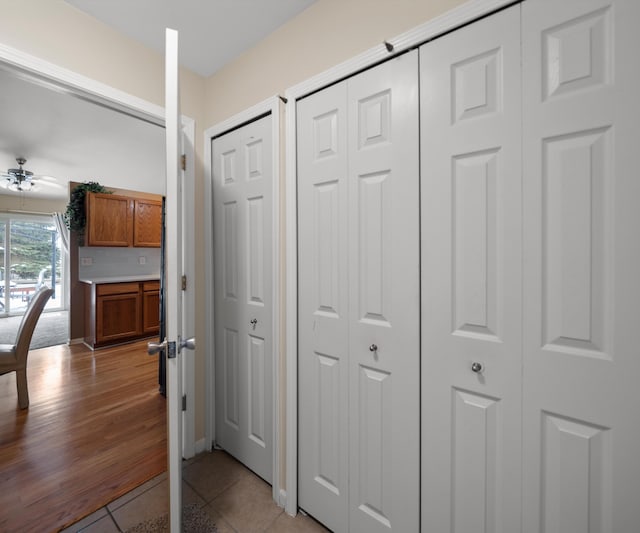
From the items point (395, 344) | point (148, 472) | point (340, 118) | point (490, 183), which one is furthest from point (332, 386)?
point (148, 472)

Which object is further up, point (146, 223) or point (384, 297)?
point (146, 223)

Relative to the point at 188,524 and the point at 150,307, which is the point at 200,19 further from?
the point at 150,307

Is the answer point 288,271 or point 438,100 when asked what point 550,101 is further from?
point 288,271

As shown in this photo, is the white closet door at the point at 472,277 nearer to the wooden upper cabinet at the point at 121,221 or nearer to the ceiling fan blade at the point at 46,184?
the wooden upper cabinet at the point at 121,221

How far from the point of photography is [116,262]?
4.95m

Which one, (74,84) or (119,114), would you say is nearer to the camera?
(74,84)

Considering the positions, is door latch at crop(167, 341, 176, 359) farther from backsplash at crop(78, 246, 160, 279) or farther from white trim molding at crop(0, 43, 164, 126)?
backsplash at crop(78, 246, 160, 279)

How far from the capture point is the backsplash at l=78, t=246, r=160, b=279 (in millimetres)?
4590

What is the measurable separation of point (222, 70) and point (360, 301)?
5.56 feet

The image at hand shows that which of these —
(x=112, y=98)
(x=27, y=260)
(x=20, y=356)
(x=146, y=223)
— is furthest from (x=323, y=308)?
(x=27, y=260)

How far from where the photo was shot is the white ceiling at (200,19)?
4.56ft

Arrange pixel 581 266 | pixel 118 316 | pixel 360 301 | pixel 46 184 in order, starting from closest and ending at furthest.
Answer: pixel 581 266
pixel 360 301
pixel 118 316
pixel 46 184

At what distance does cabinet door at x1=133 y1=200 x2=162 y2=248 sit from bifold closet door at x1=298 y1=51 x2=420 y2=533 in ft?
14.1

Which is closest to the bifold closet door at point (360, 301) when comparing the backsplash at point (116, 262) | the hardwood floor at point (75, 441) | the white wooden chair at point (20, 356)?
the hardwood floor at point (75, 441)
